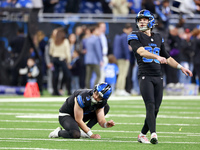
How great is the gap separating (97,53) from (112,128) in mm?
8892

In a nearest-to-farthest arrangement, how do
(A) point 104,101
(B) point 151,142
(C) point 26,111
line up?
(B) point 151,142
(A) point 104,101
(C) point 26,111

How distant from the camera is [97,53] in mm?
19219

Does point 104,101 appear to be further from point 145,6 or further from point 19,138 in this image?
point 145,6

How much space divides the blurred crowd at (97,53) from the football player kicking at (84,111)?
990 centimetres

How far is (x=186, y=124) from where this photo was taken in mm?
10984

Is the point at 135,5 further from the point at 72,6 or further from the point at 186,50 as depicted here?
the point at 186,50

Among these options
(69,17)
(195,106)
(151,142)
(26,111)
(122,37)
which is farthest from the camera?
(69,17)

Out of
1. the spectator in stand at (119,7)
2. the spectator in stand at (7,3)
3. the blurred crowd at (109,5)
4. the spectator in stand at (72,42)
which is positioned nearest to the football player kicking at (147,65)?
the blurred crowd at (109,5)

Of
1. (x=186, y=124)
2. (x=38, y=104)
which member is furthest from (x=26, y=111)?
(x=186, y=124)

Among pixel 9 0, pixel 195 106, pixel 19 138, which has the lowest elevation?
pixel 195 106

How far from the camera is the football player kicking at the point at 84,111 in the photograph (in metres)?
8.54

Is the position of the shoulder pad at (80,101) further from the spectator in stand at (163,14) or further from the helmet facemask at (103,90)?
the spectator in stand at (163,14)

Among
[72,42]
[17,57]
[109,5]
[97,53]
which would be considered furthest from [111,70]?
[109,5]

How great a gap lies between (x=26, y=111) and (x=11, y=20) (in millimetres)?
6402
